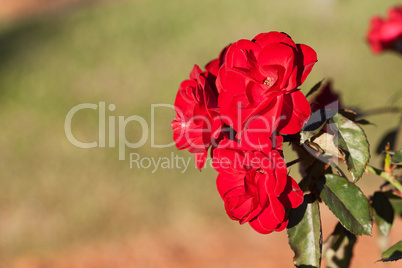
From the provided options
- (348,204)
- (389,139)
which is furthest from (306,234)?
(389,139)

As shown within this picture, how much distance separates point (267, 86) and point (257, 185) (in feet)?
0.42

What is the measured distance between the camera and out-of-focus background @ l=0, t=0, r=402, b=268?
254 centimetres

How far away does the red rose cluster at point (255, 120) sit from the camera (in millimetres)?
578

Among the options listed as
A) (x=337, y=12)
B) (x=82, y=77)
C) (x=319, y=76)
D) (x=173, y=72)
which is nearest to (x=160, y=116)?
(x=173, y=72)

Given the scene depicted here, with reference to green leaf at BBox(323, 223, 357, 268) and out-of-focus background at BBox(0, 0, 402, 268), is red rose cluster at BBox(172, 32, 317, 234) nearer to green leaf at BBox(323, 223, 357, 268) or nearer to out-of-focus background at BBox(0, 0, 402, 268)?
green leaf at BBox(323, 223, 357, 268)

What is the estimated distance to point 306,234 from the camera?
2.16ft

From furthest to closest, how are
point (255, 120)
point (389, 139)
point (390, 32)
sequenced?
point (390, 32) → point (389, 139) → point (255, 120)

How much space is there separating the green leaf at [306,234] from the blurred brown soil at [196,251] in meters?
1.75

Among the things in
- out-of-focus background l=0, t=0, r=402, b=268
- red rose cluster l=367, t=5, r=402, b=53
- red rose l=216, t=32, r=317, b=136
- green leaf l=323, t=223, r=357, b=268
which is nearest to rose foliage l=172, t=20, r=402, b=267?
red rose l=216, t=32, r=317, b=136

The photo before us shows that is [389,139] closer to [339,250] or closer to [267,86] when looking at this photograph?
[339,250]

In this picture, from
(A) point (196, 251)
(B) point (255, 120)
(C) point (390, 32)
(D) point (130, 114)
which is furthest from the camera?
(D) point (130, 114)

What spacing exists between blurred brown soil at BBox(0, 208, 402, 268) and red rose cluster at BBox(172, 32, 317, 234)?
5.97ft

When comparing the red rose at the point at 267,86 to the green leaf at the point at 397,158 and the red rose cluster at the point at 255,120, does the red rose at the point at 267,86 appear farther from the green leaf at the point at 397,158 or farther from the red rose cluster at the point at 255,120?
the green leaf at the point at 397,158

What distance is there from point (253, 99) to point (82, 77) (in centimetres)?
421
